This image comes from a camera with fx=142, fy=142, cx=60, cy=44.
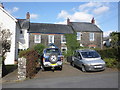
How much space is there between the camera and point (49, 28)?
32.8 m

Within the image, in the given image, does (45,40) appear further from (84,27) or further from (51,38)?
(84,27)

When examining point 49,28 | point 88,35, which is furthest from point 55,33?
point 88,35

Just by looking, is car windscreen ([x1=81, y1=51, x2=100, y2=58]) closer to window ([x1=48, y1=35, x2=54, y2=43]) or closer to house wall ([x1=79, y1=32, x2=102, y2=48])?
window ([x1=48, y1=35, x2=54, y2=43])

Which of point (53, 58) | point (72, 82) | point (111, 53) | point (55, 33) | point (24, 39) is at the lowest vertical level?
point (72, 82)

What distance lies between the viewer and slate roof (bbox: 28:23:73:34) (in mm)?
31062

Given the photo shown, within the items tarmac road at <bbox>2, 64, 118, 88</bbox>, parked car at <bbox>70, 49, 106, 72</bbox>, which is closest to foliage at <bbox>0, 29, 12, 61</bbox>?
tarmac road at <bbox>2, 64, 118, 88</bbox>

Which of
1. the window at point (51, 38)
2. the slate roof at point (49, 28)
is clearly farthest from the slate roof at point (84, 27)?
the window at point (51, 38)

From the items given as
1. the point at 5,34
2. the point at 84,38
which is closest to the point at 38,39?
the point at 84,38

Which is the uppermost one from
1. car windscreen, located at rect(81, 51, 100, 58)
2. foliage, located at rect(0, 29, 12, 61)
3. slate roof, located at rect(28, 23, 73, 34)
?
slate roof, located at rect(28, 23, 73, 34)

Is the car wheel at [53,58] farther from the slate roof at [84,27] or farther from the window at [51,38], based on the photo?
the slate roof at [84,27]

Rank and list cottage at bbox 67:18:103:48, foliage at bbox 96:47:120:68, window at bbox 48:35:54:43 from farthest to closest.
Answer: cottage at bbox 67:18:103:48 < window at bbox 48:35:54:43 < foliage at bbox 96:47:120:68

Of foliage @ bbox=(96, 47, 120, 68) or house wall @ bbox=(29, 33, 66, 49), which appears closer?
foliage @ bbox=(96, 47, 120, 68)

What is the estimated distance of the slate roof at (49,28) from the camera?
102ft

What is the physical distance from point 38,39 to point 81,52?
17942mm
